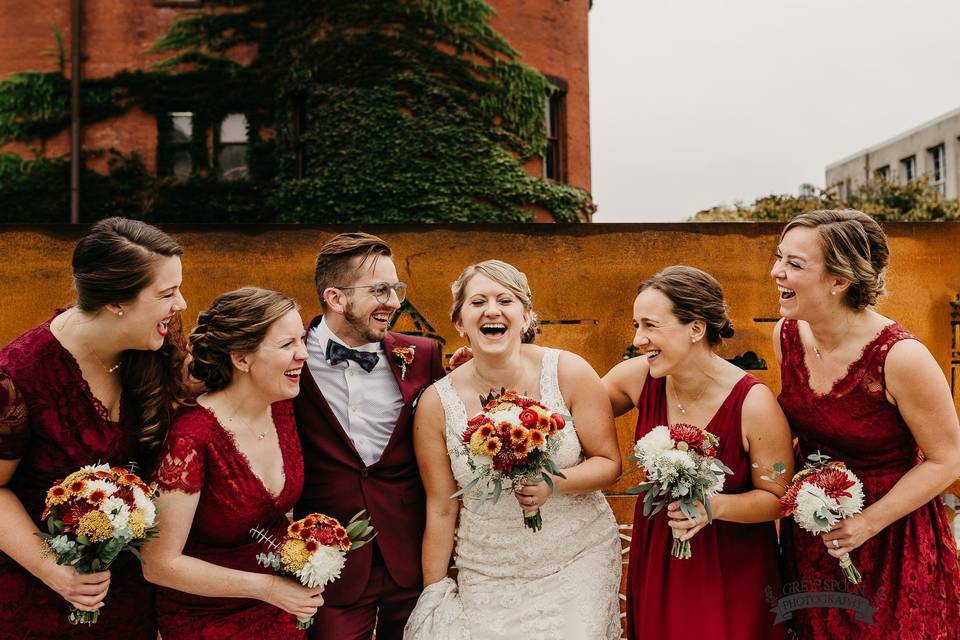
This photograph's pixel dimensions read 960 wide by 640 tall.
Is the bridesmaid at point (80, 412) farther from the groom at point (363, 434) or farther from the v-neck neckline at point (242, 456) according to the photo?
the groom at point (363, 434)

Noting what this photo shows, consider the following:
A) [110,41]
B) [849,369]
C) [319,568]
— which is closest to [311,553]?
[319,568]

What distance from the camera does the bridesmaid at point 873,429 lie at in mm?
3062

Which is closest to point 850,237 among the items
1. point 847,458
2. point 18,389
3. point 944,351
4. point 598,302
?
point 847,458

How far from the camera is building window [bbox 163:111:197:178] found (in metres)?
14.6

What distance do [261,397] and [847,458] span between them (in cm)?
263

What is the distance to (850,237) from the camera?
3182mm

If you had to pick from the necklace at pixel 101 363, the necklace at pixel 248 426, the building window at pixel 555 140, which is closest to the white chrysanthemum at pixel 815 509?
the necklace at pixel 248 426

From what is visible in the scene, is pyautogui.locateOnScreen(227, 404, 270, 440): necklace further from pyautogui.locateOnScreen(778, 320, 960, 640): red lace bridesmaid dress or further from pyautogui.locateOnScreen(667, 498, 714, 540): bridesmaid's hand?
pyautogui.locateOnScreen(778, 320, 960, 640): red lace bridesmaid dress

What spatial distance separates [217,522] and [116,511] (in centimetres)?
48

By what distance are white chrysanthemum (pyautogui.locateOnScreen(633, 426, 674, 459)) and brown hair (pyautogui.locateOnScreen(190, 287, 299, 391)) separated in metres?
1.63

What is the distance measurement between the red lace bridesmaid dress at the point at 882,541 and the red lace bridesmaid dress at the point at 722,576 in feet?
0.65

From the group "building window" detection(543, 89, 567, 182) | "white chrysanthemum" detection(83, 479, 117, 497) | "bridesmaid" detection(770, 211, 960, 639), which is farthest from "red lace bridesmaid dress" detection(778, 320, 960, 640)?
"building window" detection(543, 89, 567, 182)

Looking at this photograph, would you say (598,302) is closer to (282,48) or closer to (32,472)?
(32,472)

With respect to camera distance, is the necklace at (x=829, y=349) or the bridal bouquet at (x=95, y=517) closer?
the bridal bouquet at (x=95, y=517)
